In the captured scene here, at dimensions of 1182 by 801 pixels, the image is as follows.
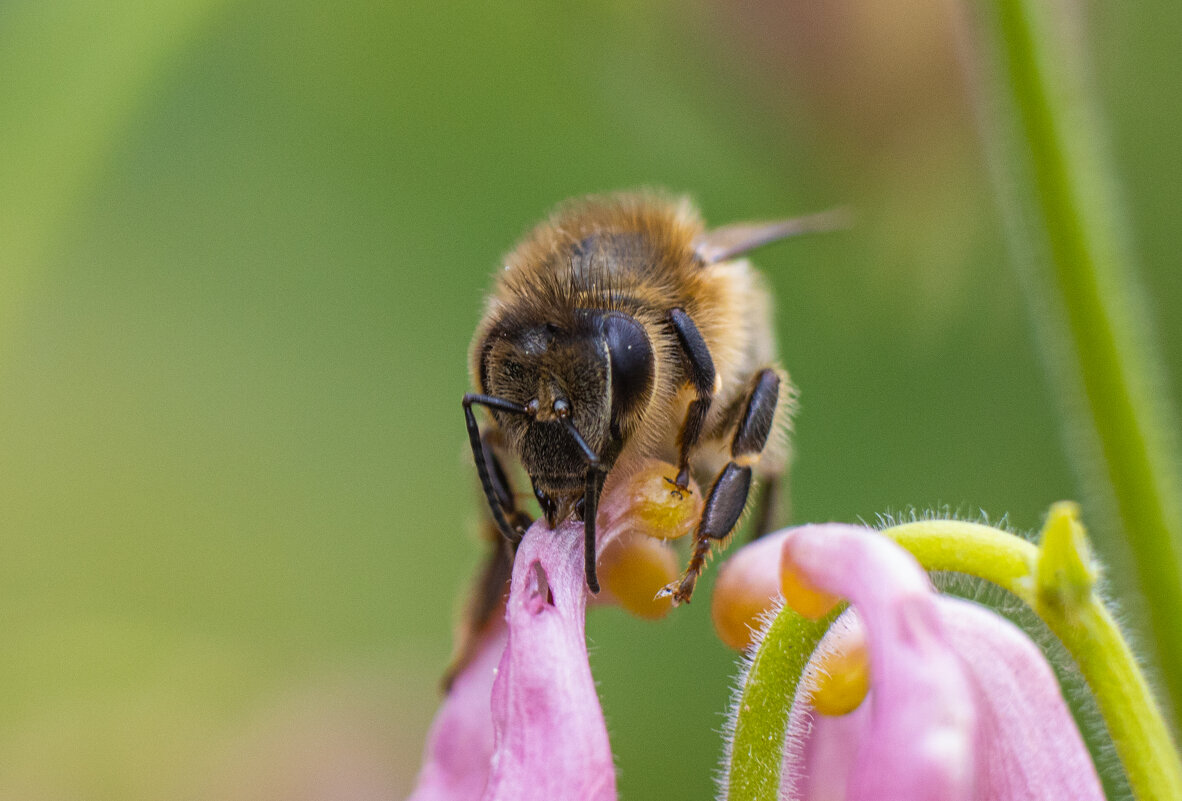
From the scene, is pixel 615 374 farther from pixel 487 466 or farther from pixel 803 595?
pixel 803 595

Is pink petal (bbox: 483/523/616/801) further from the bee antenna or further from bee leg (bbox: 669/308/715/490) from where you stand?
bee leg (bbox: 669/308/715/490)

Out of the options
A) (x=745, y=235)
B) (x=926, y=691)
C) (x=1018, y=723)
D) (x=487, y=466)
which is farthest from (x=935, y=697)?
(x=745, y=235)

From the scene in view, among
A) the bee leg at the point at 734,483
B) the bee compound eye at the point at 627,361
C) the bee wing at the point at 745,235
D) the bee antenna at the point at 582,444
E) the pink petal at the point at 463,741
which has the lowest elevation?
the pink petal at the point at 463,741

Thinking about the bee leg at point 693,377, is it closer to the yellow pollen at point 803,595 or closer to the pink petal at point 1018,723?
the yellow pollen at point 803,595

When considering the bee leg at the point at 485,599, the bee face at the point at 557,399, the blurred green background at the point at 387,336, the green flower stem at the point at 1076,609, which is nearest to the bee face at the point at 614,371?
the bee face at the point at 557,399

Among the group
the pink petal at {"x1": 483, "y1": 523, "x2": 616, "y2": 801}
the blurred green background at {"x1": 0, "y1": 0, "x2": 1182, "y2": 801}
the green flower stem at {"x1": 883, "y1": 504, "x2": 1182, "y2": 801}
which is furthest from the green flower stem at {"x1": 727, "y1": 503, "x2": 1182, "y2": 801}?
the blurred green background at {"x1": 0, "y1": 0, "x2": 1182, "y2": 801}

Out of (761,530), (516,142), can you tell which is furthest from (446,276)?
(761,530)
